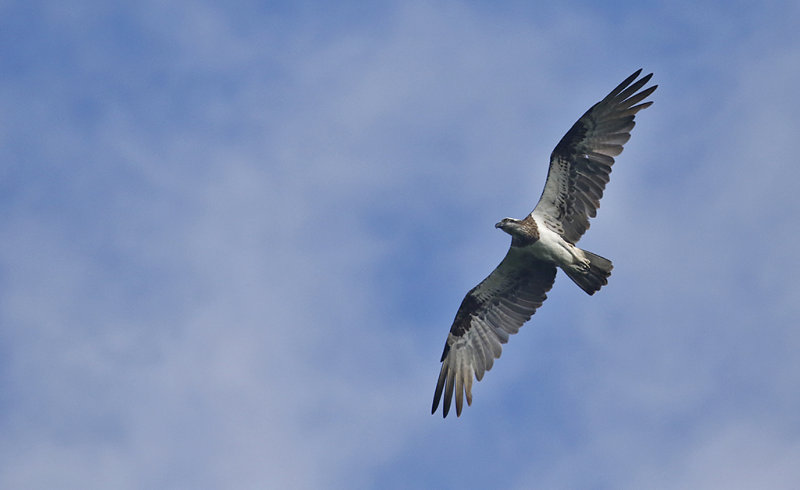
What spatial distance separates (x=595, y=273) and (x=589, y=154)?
2.38 metres

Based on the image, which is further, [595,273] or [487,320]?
[487,320]

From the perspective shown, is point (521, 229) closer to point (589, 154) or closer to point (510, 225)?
point (510, 225)

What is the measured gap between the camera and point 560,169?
19875 millimetres

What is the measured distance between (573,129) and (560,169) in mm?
841

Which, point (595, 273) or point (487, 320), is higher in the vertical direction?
point (487, 320)

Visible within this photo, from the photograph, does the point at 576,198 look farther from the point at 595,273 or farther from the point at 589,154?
the point at 595,273

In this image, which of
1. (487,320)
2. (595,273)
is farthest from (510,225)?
(487,320)

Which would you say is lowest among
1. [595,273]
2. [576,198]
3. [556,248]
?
[595,273]

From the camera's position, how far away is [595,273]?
1966 cm

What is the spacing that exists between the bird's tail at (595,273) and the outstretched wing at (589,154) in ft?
1.90

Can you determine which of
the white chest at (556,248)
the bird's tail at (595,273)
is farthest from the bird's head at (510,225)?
the bird's tail at (595,273)

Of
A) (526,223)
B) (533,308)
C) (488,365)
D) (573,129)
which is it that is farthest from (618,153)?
(488,365)

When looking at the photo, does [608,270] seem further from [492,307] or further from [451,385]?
[451,385]

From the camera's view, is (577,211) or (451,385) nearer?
(577,211)
